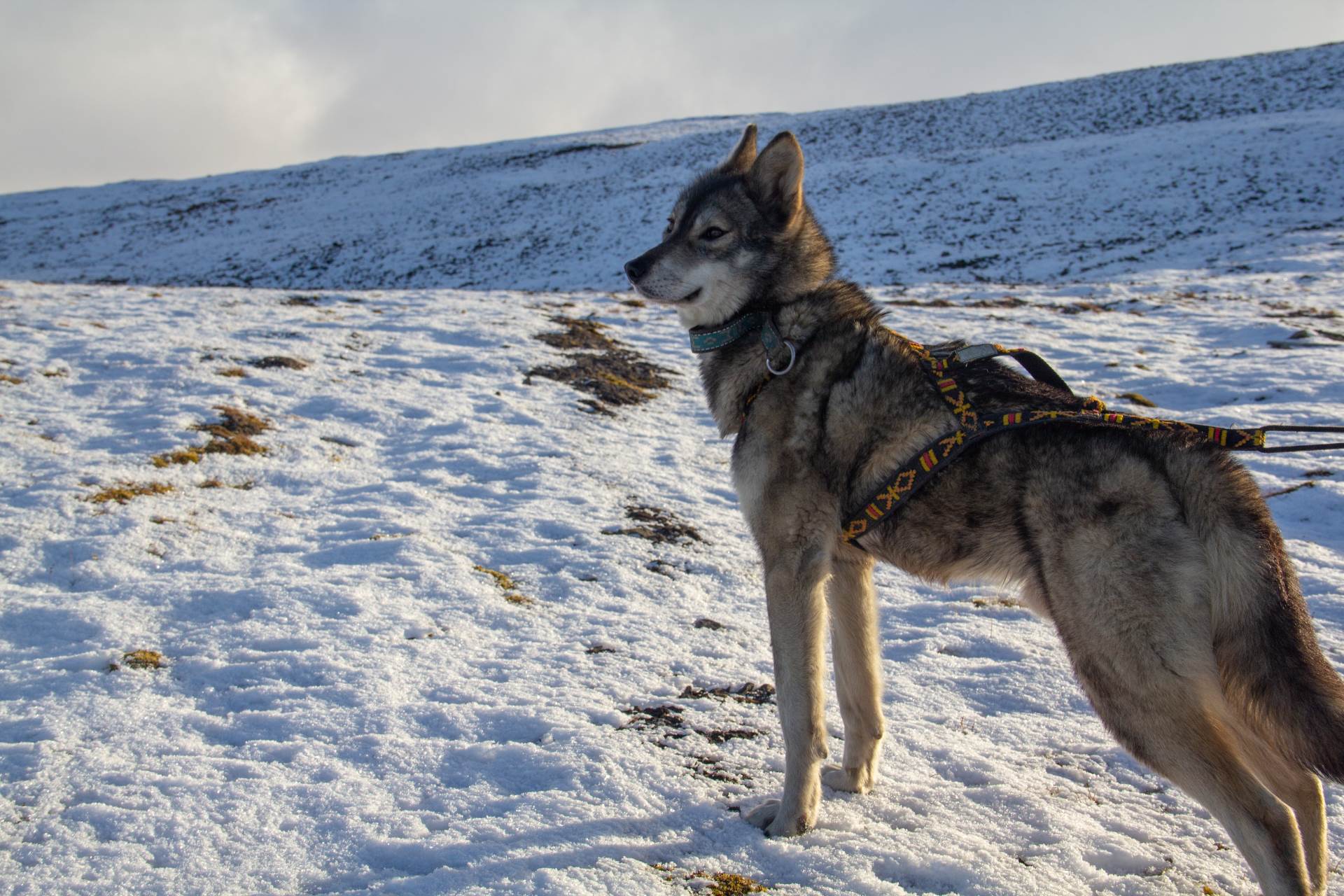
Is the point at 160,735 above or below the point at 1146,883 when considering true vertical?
above

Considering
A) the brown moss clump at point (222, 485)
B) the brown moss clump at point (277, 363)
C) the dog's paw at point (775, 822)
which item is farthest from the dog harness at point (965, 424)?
the brown moss clump at point (277, 363)

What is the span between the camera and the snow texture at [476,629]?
3.37 m

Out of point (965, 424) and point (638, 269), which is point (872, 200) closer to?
point (638, 269)

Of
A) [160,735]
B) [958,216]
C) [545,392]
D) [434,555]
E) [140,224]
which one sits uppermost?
[140,224]

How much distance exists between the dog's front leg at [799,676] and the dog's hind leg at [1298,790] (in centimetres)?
157

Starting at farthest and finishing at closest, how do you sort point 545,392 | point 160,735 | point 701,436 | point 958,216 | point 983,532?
point 958,216, point 545,392, point 701,436, point 160,735, point 983,532

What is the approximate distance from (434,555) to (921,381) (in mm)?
3978

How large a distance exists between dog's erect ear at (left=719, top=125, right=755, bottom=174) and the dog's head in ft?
1.01

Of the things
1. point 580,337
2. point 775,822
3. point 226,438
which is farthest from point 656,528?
point 580,337

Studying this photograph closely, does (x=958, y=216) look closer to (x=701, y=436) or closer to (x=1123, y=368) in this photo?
(x=1123, y=368)

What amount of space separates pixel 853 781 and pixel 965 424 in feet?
6.00

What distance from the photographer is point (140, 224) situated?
3959 cm

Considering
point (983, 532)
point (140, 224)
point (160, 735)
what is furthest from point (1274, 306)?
point (140, 224)

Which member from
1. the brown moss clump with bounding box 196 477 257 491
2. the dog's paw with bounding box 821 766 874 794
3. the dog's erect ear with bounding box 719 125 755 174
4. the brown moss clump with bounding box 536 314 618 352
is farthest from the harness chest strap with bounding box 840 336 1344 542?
the brown moss clump with bounding box 536 314 618 352
